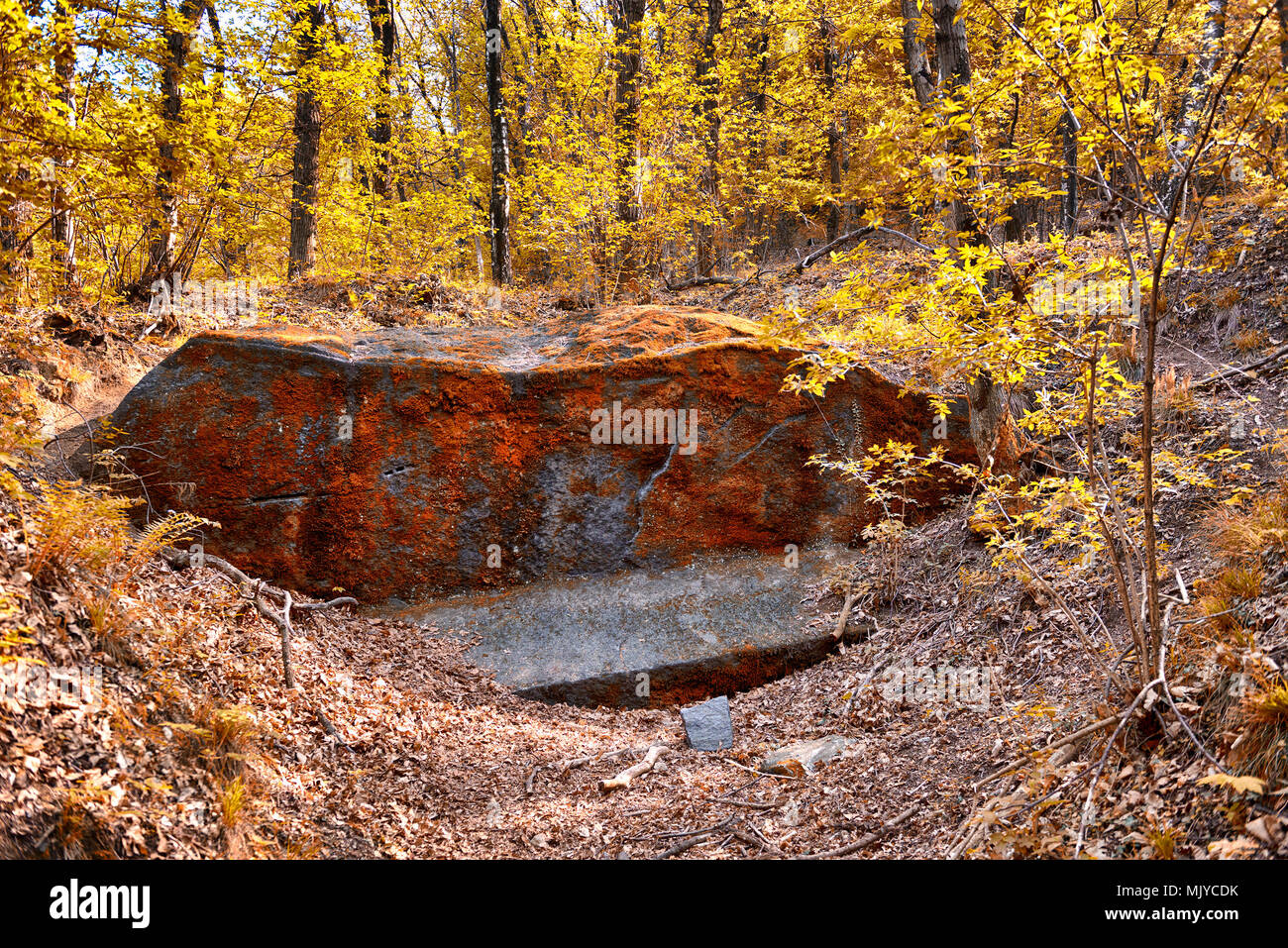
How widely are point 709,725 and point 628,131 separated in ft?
35.7

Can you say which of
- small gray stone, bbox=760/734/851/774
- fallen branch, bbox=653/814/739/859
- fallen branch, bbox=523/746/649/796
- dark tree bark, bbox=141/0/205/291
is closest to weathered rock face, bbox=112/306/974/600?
fallen branch, bbox=523/746/649/796

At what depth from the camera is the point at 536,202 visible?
40.3 feet

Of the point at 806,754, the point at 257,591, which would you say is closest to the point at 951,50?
the point at 806,754

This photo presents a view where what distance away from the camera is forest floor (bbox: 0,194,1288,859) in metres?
2.89

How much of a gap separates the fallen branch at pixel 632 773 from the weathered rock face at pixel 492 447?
2637 millimetres

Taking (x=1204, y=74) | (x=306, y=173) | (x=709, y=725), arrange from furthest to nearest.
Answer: (x=306, y=173) < (x=1204, y=74) < (x=709, y=725)

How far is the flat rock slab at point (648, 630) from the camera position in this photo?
6418 mm

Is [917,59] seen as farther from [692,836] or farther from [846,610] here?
[692,836]

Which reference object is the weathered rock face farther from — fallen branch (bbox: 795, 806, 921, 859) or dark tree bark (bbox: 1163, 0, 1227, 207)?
dark tree bark (bbox: 1163, 0, 1227, 207)

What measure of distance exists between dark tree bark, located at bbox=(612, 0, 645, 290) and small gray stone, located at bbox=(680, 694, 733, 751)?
29.1 ft

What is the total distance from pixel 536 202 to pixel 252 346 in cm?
680

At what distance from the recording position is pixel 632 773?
4887 mm

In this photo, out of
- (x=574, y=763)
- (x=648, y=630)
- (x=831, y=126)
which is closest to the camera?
(x=574, y=763)

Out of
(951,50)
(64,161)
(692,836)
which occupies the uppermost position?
(951,50)
